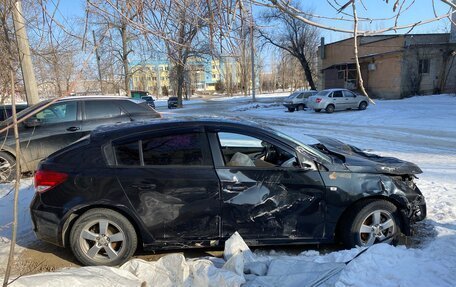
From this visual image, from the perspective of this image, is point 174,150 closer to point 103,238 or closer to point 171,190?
point 171,190

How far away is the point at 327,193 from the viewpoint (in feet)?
13.0

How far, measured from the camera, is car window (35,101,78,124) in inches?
299

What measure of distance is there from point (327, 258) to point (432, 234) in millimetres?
1661

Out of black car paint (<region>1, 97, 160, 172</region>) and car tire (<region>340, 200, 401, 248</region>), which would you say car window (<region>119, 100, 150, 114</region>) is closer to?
black car paint (<region>1, 97, 160, 172</region>)

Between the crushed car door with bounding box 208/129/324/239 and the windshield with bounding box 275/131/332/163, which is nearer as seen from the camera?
the crushed car door with bounding box 208/129/324/239

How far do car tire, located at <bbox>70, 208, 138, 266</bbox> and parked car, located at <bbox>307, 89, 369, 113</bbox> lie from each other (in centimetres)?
2198

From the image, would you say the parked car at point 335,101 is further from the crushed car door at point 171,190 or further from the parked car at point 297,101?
the crushed car door at point 171,190

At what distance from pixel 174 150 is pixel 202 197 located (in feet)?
1.93

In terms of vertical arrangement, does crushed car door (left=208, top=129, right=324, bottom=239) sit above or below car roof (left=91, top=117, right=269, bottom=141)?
below

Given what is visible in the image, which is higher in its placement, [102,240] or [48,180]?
[48,180]

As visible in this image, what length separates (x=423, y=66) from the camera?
106 feet

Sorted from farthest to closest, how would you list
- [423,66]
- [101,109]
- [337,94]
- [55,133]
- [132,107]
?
[423,66] < [337,94] < [132,107] < [101,109] < [55,133]

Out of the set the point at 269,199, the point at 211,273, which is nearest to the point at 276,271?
the point at 211,273

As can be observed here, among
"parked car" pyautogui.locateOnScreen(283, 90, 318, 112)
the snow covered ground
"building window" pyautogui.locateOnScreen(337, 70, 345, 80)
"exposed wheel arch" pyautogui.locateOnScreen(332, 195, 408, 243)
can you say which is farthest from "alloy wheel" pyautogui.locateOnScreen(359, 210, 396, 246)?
"building window" pyautogui.locateOnScreen(337, 70, 345, 80)
